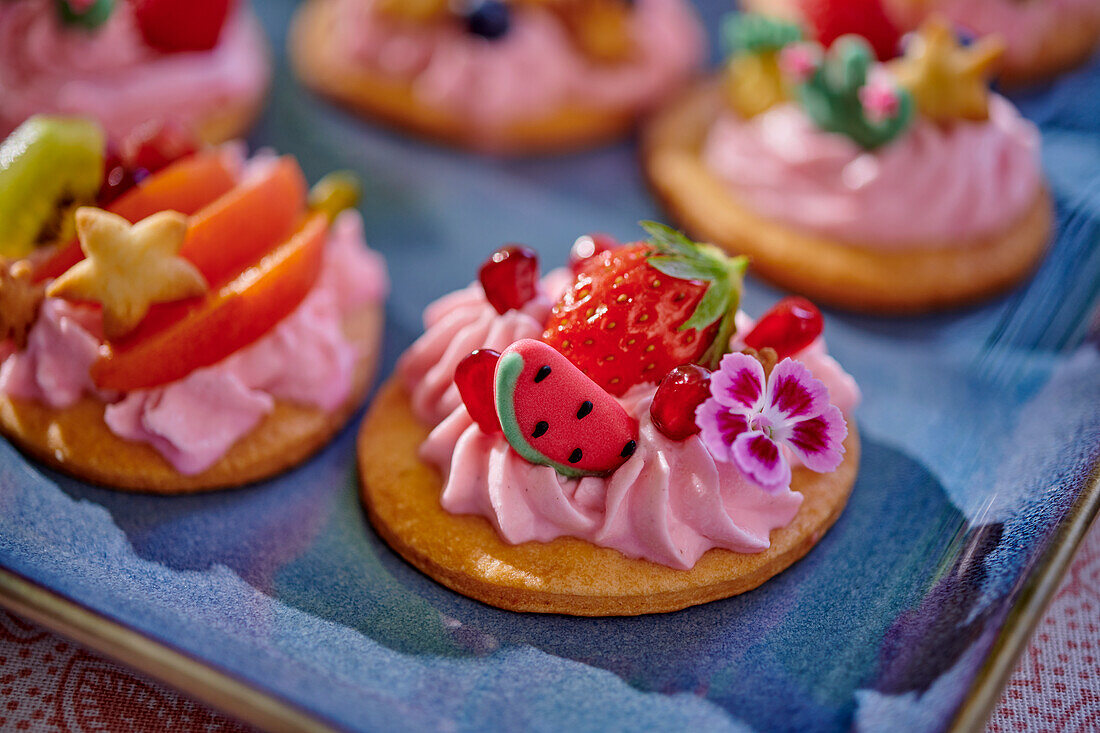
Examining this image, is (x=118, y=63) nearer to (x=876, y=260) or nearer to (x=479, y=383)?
(x=479, y=383)

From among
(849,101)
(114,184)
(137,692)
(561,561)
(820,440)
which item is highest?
(114,184)

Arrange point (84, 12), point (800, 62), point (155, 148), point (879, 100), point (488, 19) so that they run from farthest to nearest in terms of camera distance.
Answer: point (488, 19), point (84, 12), point (800, 62), point (879, 100), point (155, 148)

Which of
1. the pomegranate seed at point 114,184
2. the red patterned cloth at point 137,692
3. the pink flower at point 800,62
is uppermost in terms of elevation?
Answer: the pomegranate seed at point 114,184

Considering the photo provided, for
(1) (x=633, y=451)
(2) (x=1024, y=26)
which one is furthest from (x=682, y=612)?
(2) (x=1024, y=26)

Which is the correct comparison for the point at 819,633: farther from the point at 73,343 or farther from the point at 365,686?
the point at 73,343

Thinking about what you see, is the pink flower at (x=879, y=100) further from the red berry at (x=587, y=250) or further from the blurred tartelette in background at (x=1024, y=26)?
the red berry at (x=587, y=250)

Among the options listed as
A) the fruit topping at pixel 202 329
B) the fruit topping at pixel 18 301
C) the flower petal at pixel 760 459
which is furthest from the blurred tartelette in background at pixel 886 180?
the fruit topping at pixel 18 301

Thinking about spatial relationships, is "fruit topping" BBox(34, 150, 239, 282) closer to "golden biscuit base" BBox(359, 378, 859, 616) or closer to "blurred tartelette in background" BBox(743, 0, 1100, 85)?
"golden biscuit base" BBox(359, 378, 859, 616)
